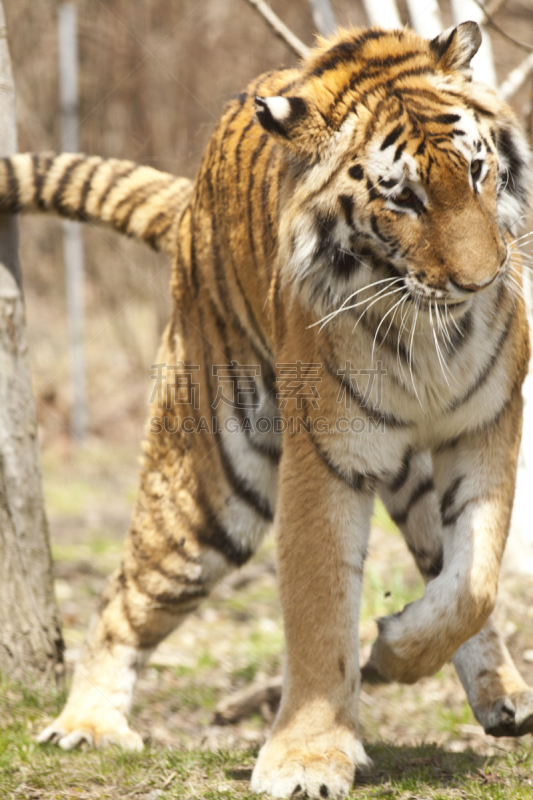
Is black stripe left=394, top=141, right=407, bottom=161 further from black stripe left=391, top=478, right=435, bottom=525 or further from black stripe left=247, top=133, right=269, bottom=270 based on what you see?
black stripe left=391, top=478, right=435, bottom=525

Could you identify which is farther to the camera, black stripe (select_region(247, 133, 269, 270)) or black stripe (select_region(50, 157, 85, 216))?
black stripe (select_region(50, 157, 85, 216))

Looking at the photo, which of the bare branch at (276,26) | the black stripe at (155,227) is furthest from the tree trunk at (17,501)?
the bare branch at (276,26)

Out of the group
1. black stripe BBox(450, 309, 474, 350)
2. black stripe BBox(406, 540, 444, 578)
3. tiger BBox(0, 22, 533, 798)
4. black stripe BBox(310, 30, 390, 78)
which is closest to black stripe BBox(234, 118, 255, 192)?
tiger BBox(0, 22, 533, 798)

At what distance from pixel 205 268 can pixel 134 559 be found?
39.9 inches

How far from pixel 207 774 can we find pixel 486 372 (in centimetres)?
126

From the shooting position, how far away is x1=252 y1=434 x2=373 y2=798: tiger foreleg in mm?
2240

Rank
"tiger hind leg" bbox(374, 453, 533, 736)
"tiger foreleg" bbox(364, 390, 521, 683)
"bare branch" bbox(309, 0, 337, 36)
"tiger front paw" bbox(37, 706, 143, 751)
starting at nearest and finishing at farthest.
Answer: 1. "tiger foreleg" bbox(364, 390, 521, 683)
2. "tiger hind leg" bbox(374, 453, 533, 736)
3. "tiger front paw" bbox(37, 706, 143, 751)
4. "bare branch" bbox(309, 0, 337, 36)

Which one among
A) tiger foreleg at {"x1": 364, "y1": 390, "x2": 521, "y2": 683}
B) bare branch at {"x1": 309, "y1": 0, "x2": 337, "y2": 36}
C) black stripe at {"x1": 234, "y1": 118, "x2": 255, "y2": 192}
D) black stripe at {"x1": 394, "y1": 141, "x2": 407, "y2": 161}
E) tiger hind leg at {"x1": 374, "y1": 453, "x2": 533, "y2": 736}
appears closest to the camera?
black stripe at {"x1": 394, "y1": 141, "x2": 407, "y2": 161}

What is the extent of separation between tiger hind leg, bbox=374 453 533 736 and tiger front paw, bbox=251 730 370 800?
1.43 ft

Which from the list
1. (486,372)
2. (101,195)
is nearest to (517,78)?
(101,195)

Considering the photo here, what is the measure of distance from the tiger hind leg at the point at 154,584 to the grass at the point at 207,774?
34 cm

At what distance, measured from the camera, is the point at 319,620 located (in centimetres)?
226

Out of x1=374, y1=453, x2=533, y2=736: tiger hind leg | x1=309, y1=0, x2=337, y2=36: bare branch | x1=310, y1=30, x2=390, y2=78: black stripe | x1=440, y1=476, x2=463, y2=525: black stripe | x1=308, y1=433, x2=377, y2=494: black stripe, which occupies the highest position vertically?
x1=309, y1=0, x2=337, y2=36: bare branch

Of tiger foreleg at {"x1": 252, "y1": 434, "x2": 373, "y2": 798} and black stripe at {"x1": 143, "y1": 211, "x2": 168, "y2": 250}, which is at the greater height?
black stripe at {"x1": 143, "y1": 211, "x2": 168, "y2": 250}
